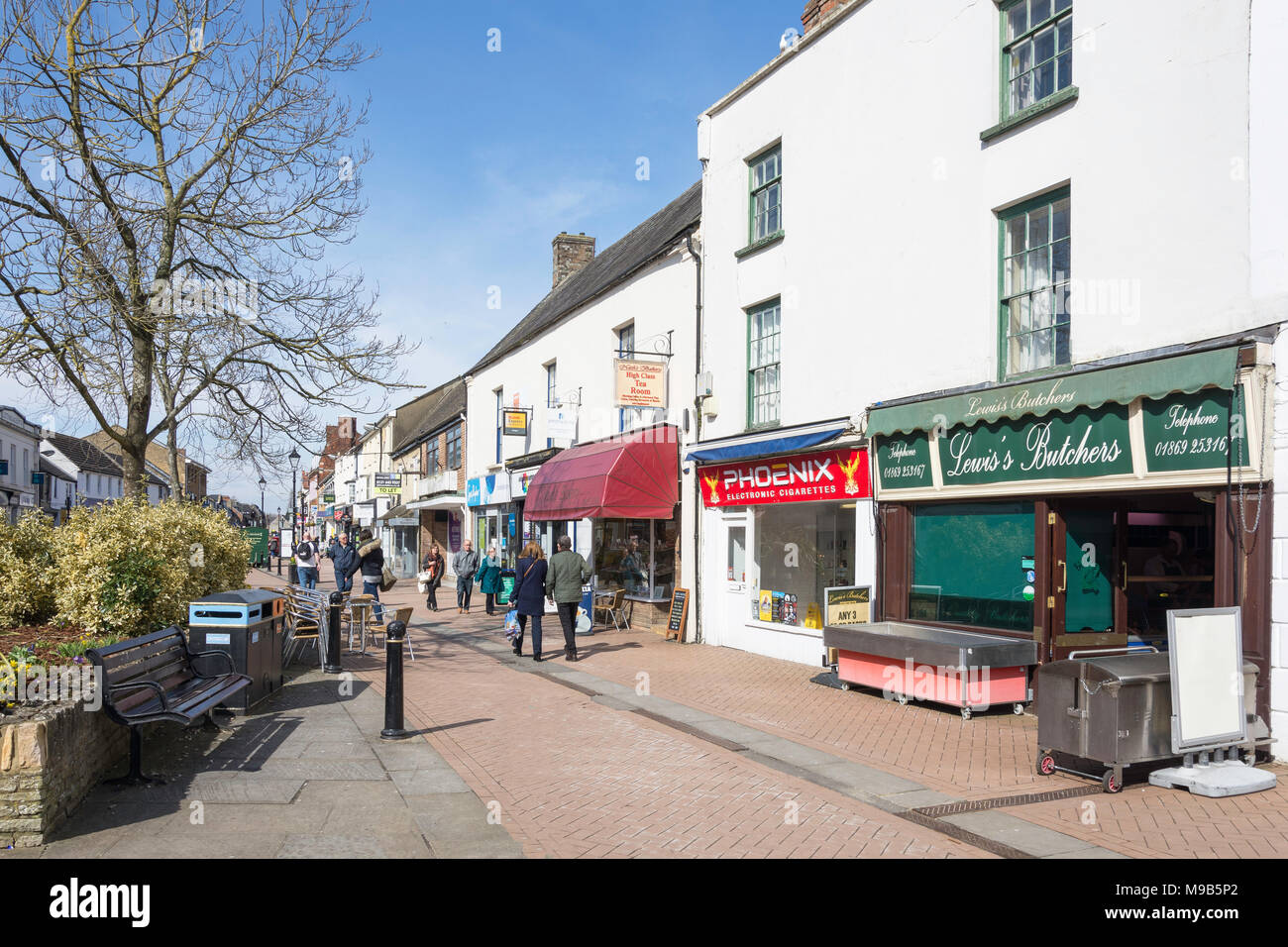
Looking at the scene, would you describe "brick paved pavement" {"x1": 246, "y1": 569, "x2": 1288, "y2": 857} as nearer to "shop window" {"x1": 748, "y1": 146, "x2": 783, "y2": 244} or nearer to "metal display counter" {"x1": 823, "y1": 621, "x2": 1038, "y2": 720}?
"metal display counter" {"x1": 823, "y1": 621, "x2": 1038, "y2": 720}

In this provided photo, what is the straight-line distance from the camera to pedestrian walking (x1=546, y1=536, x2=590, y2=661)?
13.0 metres

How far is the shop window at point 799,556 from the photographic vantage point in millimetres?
12477

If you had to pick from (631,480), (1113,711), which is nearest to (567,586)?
(631,480)

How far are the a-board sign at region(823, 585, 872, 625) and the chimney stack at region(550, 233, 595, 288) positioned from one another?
19086 millimetres

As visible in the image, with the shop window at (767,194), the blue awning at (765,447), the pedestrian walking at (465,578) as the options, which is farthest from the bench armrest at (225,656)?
the pedestrian walking at (465,578)

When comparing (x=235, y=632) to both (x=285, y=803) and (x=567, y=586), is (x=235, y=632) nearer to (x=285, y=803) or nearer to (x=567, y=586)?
(x=285, y=803)

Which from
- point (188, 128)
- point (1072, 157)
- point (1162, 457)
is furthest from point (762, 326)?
point (188, 128)

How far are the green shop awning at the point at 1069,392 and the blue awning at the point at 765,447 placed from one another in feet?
2.85

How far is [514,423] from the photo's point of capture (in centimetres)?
2278

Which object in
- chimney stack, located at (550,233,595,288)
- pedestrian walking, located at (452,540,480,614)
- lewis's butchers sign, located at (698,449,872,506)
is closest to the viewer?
lewis's butchers sign, located at (698,449,872,506)

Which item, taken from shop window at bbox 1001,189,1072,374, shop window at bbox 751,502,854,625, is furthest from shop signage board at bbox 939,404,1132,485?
shop window at bbox 751,502,854,625

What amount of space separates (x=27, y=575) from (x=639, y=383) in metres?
9.39
